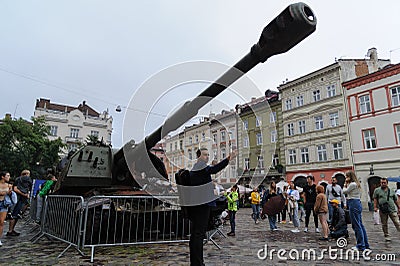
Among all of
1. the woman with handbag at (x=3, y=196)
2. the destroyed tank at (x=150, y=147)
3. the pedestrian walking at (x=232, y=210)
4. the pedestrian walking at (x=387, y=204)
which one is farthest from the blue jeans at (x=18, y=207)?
the pedestrian walking at (x=387, y=204)

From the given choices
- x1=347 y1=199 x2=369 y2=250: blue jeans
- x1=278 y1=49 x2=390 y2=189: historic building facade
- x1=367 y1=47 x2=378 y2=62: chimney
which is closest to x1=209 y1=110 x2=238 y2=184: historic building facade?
x1=347 y1=199 x2=369 y2=250: blue jeans

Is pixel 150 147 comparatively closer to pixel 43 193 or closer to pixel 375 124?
pixel 43 193

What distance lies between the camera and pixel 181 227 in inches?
298

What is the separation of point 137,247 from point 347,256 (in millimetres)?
4336

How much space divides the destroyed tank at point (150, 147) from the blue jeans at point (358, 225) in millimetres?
4357

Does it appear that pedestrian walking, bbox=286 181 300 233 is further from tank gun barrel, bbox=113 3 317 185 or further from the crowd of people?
tank gun barrel, bbox=113 3 317 185

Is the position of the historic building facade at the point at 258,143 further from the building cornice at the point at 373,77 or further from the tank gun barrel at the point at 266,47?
the building cornice at the point at 373,77

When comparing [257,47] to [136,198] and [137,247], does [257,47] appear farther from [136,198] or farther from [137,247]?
[137,247]

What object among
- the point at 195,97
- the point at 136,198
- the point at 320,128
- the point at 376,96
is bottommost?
the point at 136,198

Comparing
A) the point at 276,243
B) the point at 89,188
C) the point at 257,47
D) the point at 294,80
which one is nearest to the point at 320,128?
the point at 294,80

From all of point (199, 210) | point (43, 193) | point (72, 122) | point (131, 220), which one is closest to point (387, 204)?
point (199, 210)

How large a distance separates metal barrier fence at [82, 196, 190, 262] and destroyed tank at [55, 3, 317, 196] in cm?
68

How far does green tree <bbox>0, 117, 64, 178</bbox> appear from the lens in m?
23.4

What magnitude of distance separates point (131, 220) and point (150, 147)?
193 centimetres
